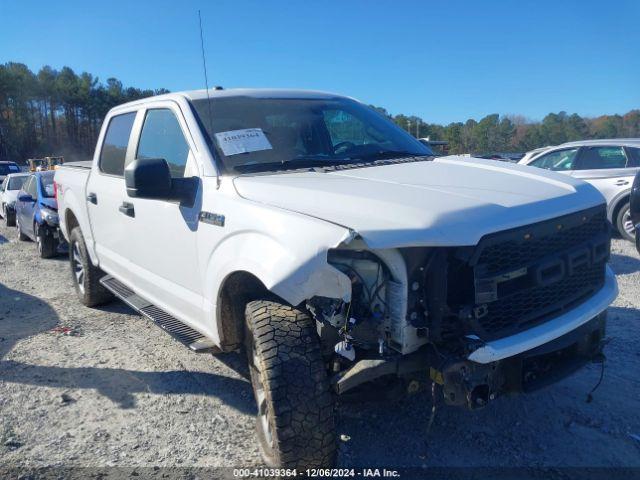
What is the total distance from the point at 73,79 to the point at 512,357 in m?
65.1

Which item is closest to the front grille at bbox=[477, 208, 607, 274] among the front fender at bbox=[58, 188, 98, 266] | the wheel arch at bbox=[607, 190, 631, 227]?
the front fender at bbox=[58, 188, 98, 266]

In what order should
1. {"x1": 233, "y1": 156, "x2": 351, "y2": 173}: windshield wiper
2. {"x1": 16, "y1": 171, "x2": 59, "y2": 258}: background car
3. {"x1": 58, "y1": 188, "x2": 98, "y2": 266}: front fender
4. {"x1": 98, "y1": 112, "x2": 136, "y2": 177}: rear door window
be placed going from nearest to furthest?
{"x1": 233, "y1": 156, "x2": 351, "y2": 173}: windshield wiper < {"x1": 98, "y1": 112, "x2": 136, "y2": 177}: rear door window < {"x1": 58, "y1": 188, "x2": 98, "y2": 266}: front fender < {"x1": 16, "y1": 171, "x2": 59, "y2": 258}: background car

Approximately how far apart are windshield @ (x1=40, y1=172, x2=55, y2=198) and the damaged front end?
8.67m

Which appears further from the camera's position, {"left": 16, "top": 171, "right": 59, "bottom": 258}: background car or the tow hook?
{"left": 16, "top": 171, "right": 59, "bottom": 258}: background car

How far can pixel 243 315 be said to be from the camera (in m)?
3.09

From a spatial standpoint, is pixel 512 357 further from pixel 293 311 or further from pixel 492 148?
pixel 492 148

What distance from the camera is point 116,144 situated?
4.78m

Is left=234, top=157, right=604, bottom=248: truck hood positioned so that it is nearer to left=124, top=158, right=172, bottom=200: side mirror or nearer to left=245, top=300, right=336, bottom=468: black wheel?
left=124, top=158, right=172, bottom=200: side mirror

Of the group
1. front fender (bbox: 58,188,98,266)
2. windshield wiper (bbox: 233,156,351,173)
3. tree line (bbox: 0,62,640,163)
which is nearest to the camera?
windshield wiper (bbox: 233,156,351,173)

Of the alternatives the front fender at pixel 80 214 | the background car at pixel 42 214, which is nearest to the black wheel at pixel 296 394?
the front fender at pixel 80 214

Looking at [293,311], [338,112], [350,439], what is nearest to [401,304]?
[293,311]

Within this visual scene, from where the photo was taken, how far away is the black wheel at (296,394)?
2.43 metres

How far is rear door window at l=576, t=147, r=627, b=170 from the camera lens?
9391 millimetres

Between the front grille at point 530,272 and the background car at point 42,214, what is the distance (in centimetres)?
833
